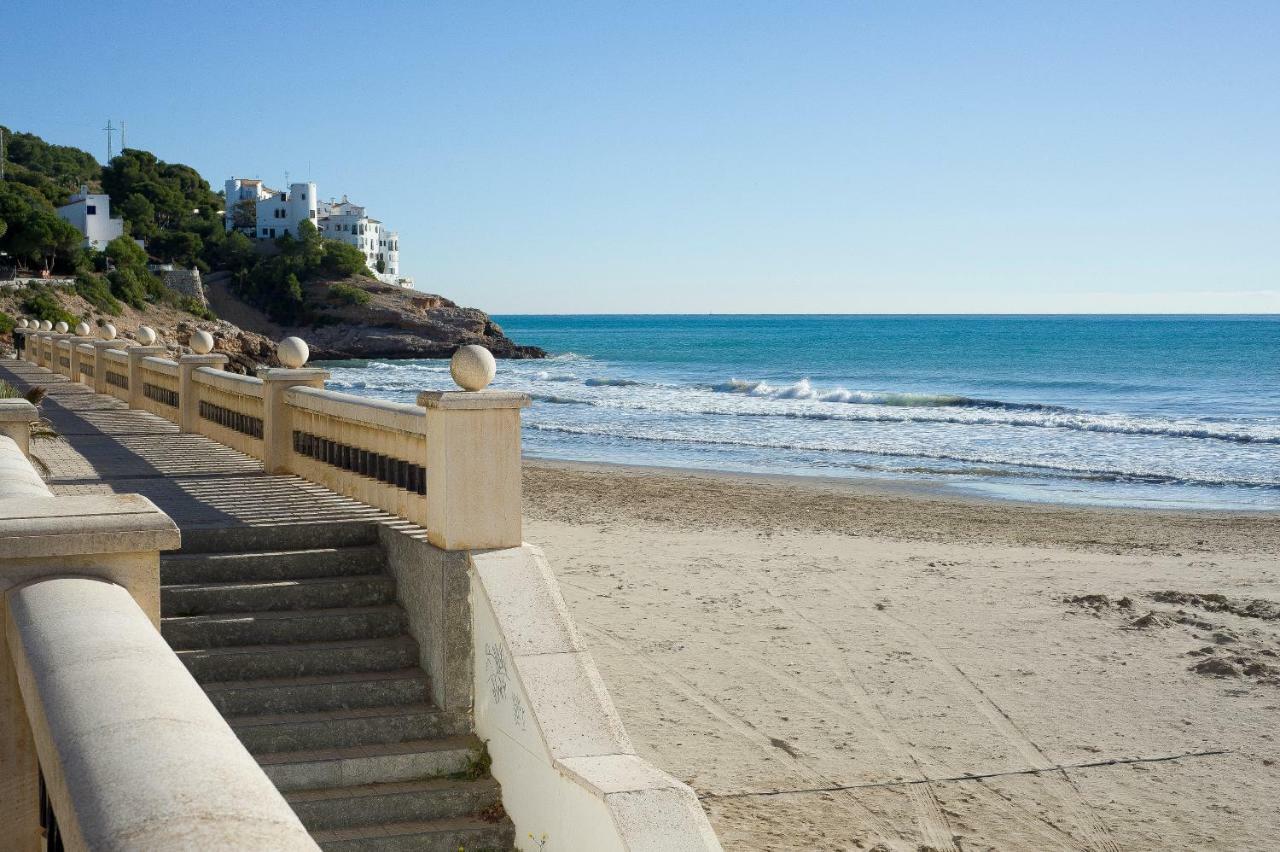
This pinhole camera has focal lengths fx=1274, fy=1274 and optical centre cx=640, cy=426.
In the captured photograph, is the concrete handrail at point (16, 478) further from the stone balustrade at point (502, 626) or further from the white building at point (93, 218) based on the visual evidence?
the white building at point (93, 218)

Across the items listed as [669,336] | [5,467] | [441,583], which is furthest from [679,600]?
[669,336]

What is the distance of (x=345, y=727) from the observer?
6520 mm

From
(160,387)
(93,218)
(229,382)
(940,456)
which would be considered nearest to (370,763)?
(229,382)

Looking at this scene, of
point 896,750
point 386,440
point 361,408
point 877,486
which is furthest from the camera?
point 877,486

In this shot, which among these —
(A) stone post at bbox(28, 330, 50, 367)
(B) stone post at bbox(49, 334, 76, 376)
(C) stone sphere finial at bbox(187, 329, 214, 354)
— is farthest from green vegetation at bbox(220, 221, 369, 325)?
(C) stone sphere finial at bbox(187, 329, 214, 354)

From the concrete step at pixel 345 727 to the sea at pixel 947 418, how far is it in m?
18.1

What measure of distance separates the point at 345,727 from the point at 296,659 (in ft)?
1.90

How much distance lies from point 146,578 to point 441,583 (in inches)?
137

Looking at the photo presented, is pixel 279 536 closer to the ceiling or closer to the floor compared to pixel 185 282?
closer to the floor

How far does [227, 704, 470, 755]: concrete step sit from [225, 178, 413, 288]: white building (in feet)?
406

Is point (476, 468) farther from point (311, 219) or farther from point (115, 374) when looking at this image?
point (311, 219)

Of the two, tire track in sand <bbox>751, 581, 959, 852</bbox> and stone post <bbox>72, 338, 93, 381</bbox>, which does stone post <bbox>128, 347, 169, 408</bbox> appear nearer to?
stone post <bbox>72, 338, 93, 381</bbox>

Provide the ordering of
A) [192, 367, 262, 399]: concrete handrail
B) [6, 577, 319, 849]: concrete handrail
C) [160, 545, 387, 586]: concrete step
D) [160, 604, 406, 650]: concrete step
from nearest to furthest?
1. [6, 577, 319, 849]: concrete handrail
2. [160, 604, 406, 650]: concrete step
3. [160, 545, 387, 586]: concrete step
4. [192, 367, 262, 399]: concrete handrail

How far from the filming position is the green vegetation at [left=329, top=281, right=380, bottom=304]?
111 metres
